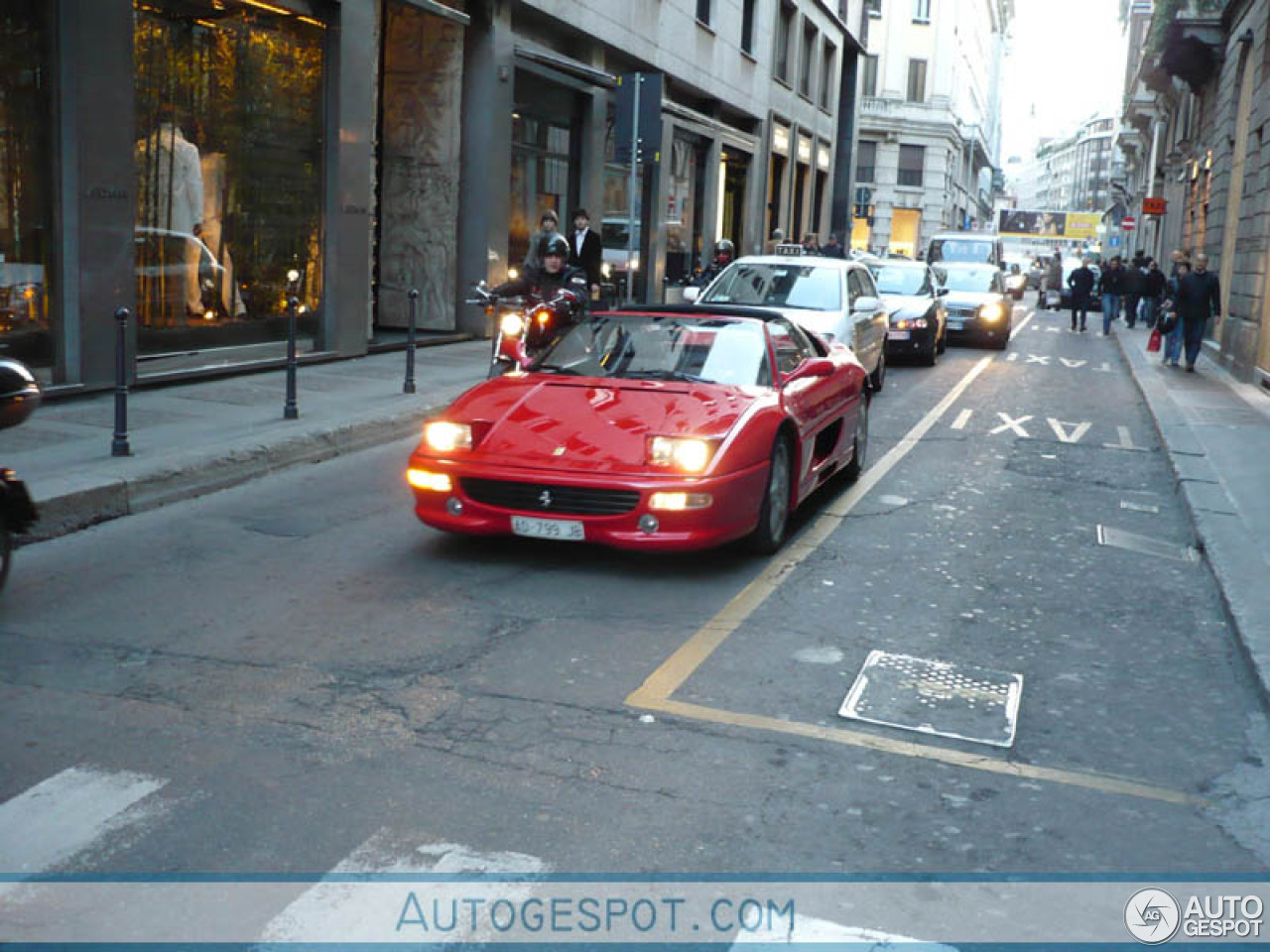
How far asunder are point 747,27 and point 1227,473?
23.1 meters

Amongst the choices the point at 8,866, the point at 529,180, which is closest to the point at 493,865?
the point at 8,866

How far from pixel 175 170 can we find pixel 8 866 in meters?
10.5

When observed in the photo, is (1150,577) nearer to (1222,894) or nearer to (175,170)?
(1222,894)

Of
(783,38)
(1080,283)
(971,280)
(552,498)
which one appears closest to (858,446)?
(552,498)

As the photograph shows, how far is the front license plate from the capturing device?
686 cm

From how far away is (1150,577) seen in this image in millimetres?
7676

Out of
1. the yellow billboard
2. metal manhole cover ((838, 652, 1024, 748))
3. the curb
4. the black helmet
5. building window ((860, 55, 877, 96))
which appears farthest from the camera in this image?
the yellow billboard

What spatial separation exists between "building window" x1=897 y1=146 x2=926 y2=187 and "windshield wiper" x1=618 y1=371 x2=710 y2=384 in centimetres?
6529

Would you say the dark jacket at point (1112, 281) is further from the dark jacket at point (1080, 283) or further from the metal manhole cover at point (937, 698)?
the metal manhole cover at point (937, 698)

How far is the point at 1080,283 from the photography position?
31062 mm

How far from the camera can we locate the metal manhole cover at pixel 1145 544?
830 cm

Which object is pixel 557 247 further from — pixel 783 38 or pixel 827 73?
pixel 827 73

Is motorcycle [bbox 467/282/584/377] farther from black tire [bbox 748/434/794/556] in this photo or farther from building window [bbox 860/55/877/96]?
building window [bbox 860/55/877/96]

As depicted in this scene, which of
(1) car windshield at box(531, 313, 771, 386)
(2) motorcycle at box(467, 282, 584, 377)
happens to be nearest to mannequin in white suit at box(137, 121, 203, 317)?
(2) motorcycle at box(467, 282, 584, 377)
